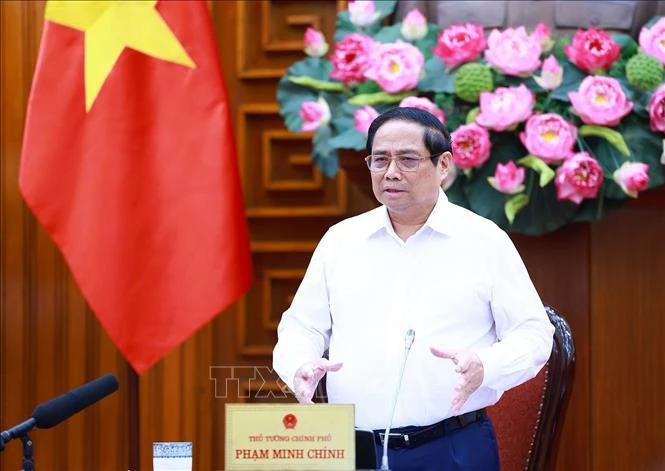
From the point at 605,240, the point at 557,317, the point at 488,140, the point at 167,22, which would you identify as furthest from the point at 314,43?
the point at 557,317

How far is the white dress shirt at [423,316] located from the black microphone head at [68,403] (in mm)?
422

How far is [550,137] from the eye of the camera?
2.74m

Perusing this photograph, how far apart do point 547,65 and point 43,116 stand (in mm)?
1393

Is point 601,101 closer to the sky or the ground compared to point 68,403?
closer to the sky

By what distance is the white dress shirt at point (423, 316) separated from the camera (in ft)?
6.72

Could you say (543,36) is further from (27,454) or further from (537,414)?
(27,454)

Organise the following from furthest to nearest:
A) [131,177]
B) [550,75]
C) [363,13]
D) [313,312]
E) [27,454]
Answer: [131,177] → [363,13] → [550,75] → [313,312] → [27,454]

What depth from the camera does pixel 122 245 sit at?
3.20 meters

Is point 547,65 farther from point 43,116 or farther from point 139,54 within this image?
point 43,116

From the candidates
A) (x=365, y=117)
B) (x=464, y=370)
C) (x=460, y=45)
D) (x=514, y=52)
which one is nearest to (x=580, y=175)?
(x=514, y=52)

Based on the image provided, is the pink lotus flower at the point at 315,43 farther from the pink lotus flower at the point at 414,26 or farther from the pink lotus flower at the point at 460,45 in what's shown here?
the pink lotus flower at the point at 460,45

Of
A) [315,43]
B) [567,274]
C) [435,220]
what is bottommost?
[567,274]

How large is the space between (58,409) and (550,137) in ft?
5.02

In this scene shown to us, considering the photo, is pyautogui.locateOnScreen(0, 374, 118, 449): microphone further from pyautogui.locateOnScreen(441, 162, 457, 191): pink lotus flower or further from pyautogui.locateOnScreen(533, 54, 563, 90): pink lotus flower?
pyautogui.locateOnScreen(533, 54, 563, 90): pink lotus flower
